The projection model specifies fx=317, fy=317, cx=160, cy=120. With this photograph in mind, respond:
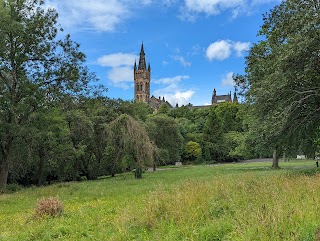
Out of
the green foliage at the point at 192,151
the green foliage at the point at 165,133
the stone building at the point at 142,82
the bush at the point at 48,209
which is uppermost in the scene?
the stone building at the point at 142,82

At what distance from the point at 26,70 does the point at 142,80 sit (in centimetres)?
14171

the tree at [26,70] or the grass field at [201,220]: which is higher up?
the tree at [26,70]

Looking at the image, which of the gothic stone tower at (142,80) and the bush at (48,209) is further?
the gothic stone tower at (142,80)

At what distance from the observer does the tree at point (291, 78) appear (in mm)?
14539

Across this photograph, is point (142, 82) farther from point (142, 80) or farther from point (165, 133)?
point (165, 133)

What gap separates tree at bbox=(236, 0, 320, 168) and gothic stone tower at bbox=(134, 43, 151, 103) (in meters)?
142

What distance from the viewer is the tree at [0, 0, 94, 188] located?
1875cm

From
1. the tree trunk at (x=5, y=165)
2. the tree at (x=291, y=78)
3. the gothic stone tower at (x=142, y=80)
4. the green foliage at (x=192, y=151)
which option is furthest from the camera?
the gothic stone tower at (x=142, y=80)

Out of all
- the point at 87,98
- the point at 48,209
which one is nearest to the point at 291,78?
the point at 48,209

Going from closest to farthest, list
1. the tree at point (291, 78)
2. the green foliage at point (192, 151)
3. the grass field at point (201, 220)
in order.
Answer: the grass field at point (201, 220)
the tree at point (291, 78)
the green foliage at point (192, 151)

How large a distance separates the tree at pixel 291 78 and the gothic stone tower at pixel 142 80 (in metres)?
142

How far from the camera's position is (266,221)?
4.75 m

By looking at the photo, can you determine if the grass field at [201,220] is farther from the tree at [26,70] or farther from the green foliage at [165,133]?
the green foliage at [165,133]

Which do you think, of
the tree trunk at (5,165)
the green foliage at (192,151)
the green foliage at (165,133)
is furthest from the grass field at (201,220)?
the green foliage at (192,151)
